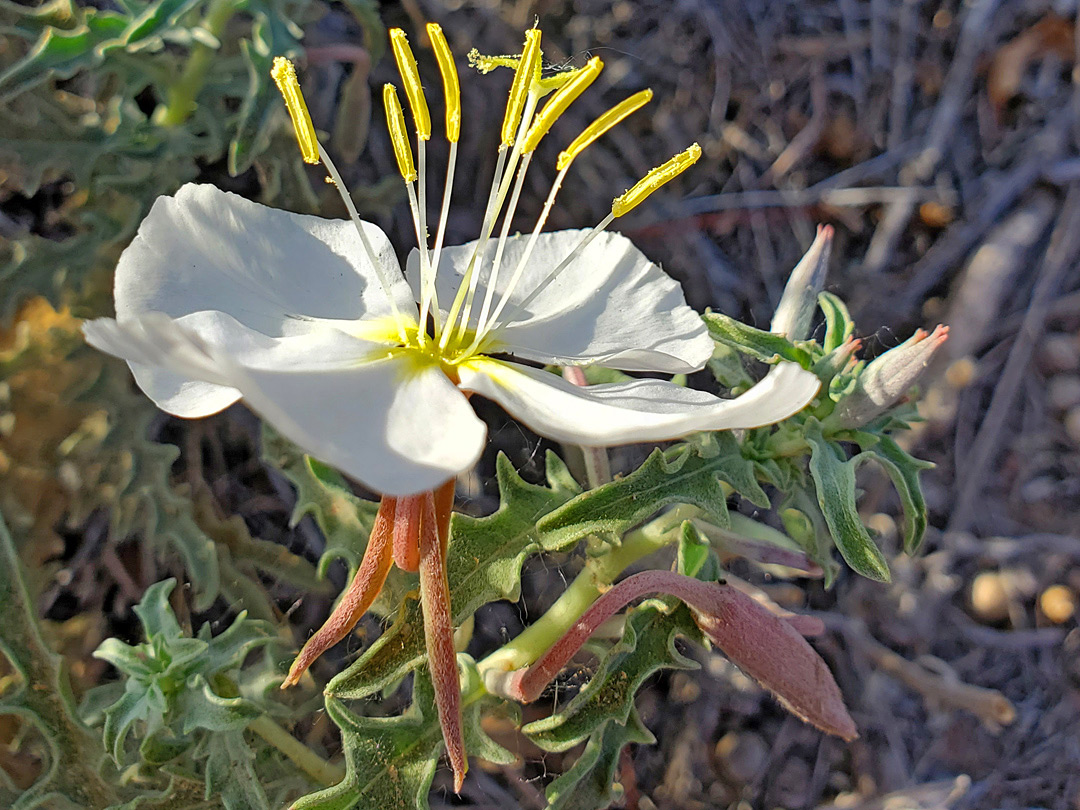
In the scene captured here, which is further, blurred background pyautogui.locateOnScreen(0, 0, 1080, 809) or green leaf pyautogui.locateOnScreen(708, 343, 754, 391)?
blurred background pyautogui.locateOnScreen(0, 0, 1080, 809)

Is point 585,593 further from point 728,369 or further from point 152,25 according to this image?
point 152,25

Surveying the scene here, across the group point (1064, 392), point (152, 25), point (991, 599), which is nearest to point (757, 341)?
point (152, 25)

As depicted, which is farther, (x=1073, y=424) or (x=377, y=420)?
(x=1073, y=424)

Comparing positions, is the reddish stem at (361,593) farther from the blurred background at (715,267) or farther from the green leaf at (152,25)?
the green leaf at (152,25)

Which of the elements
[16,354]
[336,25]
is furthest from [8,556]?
[336,25]

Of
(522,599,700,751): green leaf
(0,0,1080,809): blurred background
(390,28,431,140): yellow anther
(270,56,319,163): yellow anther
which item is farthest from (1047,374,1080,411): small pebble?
(270,56,319,163): yellow anther

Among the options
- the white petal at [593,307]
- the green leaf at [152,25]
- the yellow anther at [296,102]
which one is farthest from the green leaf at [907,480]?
the green leaf at [152,25]

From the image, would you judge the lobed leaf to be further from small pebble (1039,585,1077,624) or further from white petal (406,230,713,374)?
small pebble (1039,585,1077,624)
